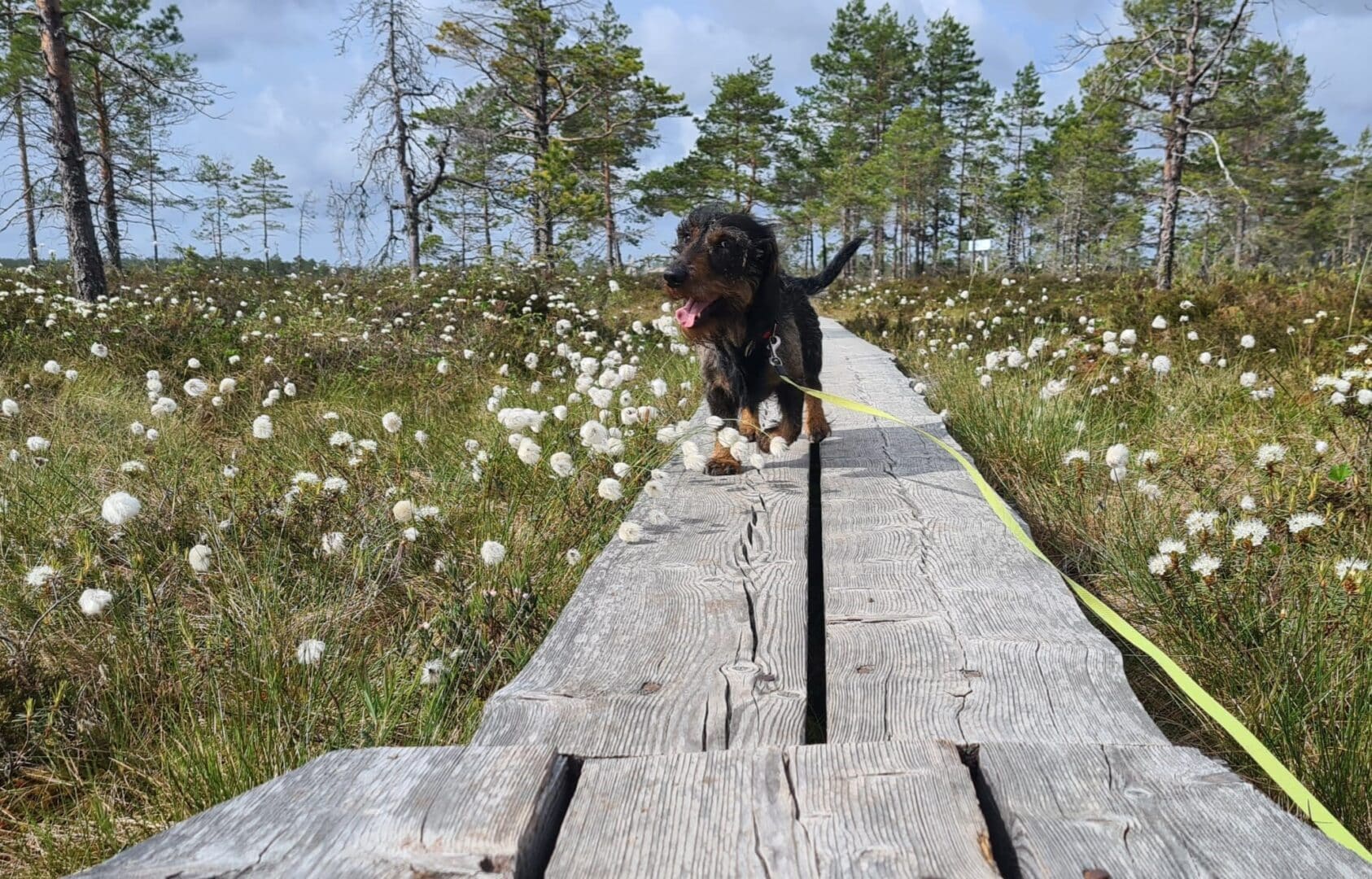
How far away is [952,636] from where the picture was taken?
1.81 metres

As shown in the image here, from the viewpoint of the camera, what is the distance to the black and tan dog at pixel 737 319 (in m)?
3.45

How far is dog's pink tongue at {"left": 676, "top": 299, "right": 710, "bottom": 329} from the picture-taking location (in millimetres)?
3443

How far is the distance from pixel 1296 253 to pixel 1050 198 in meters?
15.4

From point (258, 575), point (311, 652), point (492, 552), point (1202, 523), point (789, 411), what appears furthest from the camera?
point (789, 411)

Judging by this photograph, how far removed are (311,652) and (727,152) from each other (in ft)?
137

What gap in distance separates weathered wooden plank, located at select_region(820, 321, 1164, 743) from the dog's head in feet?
3.53

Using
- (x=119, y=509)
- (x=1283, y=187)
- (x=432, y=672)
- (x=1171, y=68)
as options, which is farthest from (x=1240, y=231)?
(x=119, y=509)

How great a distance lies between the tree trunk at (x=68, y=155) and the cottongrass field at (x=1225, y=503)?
1102 centimetres

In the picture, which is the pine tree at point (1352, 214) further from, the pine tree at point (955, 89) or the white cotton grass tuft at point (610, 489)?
the white cotton grass tuft at point (610, 489)

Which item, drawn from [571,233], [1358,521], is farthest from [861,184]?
[1358,521]

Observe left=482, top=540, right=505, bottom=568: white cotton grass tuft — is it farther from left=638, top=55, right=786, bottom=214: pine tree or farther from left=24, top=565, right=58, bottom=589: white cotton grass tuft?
left=638, top=55, right=786, bottom=214: pine tree

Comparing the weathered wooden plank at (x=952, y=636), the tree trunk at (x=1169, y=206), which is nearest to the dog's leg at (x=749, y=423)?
the weathered wooden plank at (x=952, y=636)

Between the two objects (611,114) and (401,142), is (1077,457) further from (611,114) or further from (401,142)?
(611,114)

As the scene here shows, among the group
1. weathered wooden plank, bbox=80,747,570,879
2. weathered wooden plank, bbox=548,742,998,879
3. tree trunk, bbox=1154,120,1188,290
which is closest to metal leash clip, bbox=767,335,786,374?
weathered wooden plank, bbox=548,742,998,879
